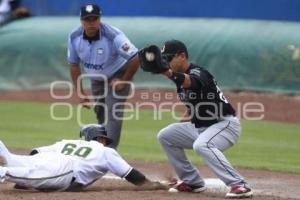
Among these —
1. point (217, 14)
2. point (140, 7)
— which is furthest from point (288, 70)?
point (140, 7)

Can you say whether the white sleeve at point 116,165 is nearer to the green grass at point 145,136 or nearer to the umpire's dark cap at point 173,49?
the umpire's dark cap at point 173,49

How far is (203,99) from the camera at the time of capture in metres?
8.00

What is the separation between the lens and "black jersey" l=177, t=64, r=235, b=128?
7.87 metres

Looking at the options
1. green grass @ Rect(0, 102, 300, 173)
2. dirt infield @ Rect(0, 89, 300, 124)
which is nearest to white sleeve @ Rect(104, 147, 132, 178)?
green grass @ Rect(0, 102, 300, 173)

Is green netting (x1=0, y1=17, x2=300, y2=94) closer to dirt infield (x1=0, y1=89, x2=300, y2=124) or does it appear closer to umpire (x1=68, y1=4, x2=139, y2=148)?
dirt infield (x1=0, y1=89, x2=300, y2=124)

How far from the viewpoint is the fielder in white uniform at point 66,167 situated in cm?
769

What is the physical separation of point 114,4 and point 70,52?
12.0m

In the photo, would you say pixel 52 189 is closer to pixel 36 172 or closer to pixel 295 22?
pixel 36 172

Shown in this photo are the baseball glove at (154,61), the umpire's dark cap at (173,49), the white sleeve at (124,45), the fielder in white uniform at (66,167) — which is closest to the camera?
the baseball glove at (154,61)

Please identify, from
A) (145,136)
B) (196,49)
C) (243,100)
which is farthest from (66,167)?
(196,49)

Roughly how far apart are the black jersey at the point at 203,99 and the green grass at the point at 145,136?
2.66 metres

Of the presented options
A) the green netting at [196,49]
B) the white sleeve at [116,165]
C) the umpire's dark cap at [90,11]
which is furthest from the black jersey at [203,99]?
the green netting at [196,49]

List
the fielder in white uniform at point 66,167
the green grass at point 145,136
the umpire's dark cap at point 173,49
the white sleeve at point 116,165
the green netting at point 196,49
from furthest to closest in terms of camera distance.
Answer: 1. the green netting at point 196,49
2. the green grass at point 145,136
3. the umpire's dark cap at point 173,49
4. the white sleeve at point 116,165
5. the fielder in white uniform at point 66,167

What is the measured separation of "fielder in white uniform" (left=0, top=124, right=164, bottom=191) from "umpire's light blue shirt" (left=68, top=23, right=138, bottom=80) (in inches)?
71.6
